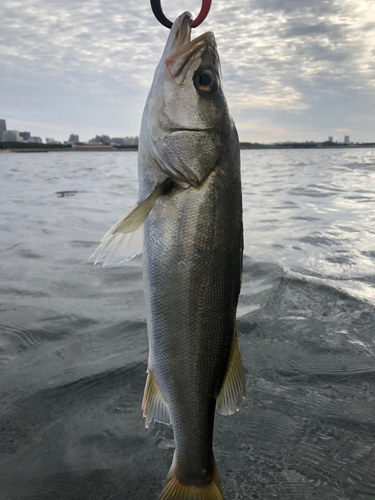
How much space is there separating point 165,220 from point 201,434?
44.7 inches

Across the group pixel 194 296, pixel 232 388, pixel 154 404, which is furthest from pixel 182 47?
pixel 154 404

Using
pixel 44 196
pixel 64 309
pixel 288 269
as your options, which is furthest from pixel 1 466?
pixel 44 196

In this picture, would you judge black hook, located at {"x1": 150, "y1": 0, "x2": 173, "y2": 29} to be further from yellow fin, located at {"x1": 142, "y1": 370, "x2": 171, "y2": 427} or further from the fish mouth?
yellow fin, located at {"x1": 142, "y1": 370, "x2": 171, "y2": 427}

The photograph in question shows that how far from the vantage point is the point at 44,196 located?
16016mm

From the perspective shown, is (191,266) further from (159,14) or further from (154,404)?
(159,14)

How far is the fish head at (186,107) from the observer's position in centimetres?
218

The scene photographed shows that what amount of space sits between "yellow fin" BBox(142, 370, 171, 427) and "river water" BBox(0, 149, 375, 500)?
0.58m

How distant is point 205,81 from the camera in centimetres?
229

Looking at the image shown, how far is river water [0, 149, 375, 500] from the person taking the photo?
8.59ft

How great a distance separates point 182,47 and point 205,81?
26 centimetres

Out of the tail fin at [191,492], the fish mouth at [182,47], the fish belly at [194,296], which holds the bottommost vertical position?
the tail fin at [191,492]

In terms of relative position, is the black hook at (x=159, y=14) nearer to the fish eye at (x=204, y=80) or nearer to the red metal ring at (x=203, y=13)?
the red metal ring at (x=203, y=13)

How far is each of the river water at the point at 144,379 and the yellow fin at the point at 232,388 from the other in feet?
2.47

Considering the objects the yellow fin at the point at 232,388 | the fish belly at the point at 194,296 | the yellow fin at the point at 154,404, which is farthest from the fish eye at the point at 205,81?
the yellow fin at the point at 154,404
